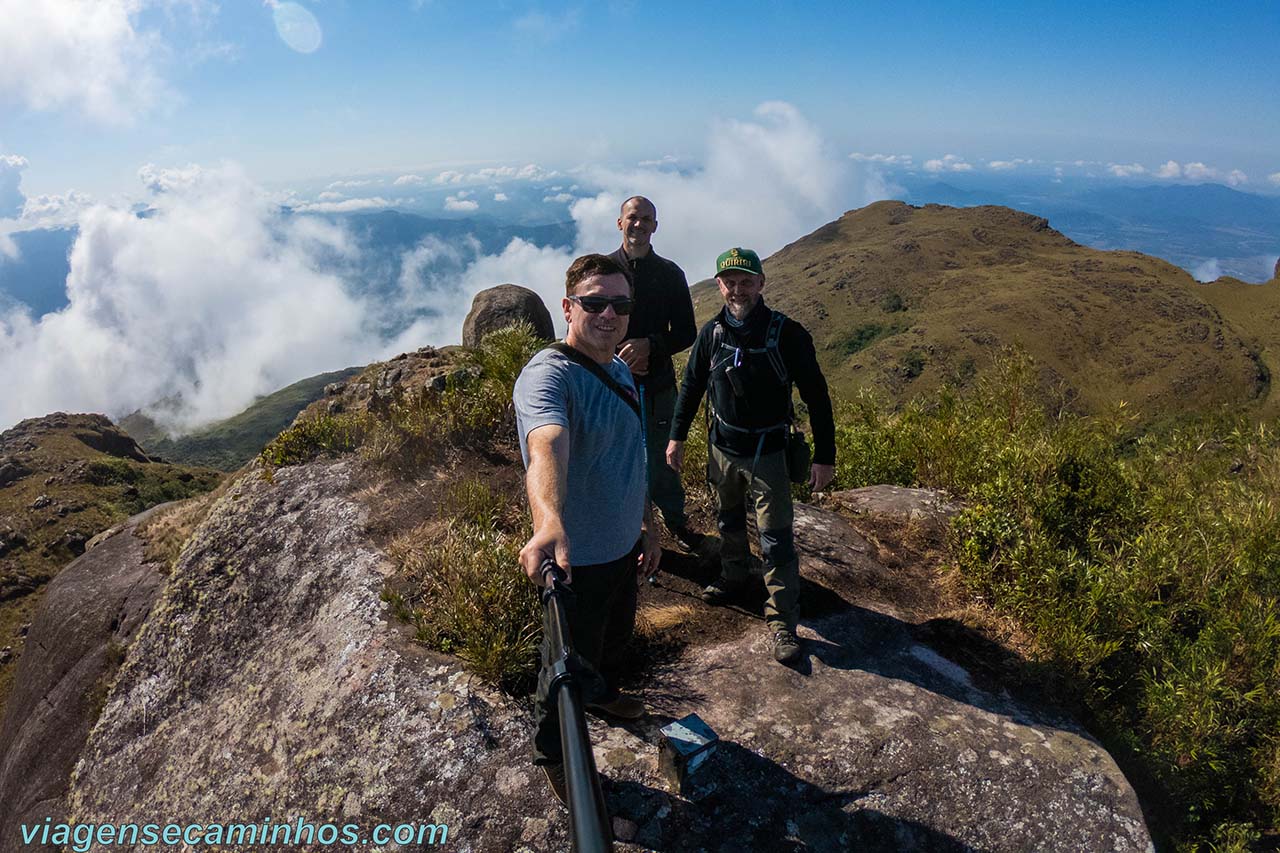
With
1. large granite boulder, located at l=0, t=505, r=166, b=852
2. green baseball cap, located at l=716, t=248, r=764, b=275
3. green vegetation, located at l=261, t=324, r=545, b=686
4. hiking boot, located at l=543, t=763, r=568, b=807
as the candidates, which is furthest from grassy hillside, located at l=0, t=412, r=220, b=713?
green baseball cap, located at l=716, t=248, r=764, b=275

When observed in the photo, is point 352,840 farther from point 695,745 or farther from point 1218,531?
point 1218,531

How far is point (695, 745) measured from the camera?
3.38 metres

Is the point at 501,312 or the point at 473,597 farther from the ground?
the point at 501,312

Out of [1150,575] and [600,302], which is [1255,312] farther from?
[600,302]

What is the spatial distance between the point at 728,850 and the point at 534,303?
14.8m

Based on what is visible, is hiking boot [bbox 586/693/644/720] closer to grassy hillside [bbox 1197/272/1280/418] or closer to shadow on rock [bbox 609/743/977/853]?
shadow on rock [bbox 609/743/977/853]

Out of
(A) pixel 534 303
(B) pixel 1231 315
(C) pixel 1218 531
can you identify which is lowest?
(B) pixel 1231 315

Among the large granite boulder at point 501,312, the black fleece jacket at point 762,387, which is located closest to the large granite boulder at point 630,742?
the black fleece jacket at point 762,387

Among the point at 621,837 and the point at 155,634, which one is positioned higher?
the point at 621,837

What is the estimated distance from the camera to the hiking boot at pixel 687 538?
6492 mm

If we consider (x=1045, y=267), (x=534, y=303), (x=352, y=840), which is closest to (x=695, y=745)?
(x=352, y=840)

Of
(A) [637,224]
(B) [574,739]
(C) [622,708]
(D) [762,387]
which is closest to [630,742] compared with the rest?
(C) [622,708]

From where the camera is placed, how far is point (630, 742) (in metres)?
3.82

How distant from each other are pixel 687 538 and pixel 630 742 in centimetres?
292
